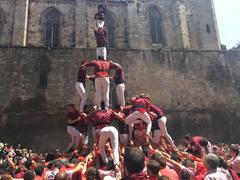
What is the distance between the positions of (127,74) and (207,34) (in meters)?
11.2

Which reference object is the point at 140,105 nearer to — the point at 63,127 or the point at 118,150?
the point at 118,150

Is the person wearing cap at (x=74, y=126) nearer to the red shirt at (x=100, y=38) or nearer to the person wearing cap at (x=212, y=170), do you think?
the red shirt at (x=100, y=38)

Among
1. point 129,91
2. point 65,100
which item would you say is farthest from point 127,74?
point 65,100

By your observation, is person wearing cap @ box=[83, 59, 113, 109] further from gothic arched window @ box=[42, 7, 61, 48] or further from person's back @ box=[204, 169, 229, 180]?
gothic arched window @ box=[42, 7, 61, 48]

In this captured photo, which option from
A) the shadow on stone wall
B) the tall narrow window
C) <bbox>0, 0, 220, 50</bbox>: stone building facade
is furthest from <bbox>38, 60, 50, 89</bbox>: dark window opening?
<bbox>0, 0, 220, 50</bbox>: stone building facade

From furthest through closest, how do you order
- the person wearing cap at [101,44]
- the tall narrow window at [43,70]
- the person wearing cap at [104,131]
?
the tall narrow window at [43,70] < the person wearing cap at [101,44] < the person wearing cap at [104,131]

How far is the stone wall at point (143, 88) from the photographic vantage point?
61.6ft

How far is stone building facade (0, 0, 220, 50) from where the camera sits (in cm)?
2720

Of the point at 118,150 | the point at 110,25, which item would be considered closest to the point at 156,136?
the point at 118,150

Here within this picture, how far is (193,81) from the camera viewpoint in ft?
72.2

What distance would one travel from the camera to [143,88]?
21078mm

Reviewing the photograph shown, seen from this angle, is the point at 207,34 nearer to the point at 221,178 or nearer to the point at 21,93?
the point at 21,93

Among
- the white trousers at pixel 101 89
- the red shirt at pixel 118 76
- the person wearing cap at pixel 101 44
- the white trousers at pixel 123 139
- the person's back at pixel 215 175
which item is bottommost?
the person's back at pixel 215 175

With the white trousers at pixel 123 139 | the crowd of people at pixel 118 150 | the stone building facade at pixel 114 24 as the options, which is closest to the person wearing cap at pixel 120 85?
the crowd of people at pixel 118 150
